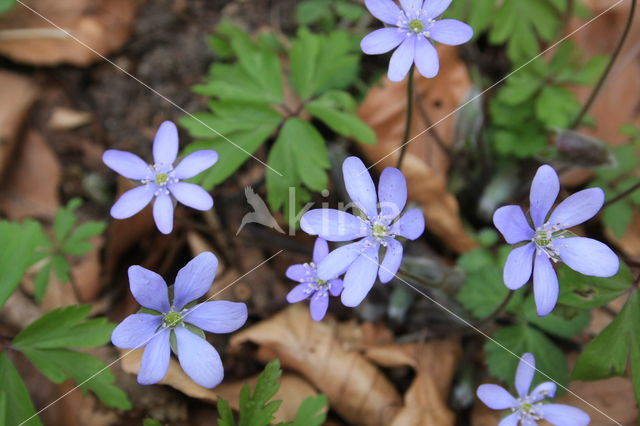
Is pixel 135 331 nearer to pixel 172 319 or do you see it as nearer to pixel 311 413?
pixel 172 319

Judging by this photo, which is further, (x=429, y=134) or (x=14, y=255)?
(x=429, y=134)

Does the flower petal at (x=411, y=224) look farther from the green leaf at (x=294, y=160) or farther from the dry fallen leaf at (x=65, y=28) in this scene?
the dry fallen leaf at (x=65, y=28)

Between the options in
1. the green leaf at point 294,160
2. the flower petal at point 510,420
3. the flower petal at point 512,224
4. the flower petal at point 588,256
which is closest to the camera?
the flower petal at point 512,224

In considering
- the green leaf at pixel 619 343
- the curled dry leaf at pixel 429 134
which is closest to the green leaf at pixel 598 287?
the green leaf at pixel 619 343

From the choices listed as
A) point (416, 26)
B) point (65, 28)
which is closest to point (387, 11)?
point (416, 26)

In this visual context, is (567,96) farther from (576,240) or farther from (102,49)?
(102,49)

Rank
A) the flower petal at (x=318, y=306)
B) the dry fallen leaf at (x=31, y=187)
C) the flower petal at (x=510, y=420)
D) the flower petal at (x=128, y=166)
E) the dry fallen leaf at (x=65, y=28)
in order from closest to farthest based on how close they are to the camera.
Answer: the flower petal at (x=510, y=420), the flower petal at (x=318, y=306), the flower petal at (x=128, y=166), the dry fallen leaf at (x=31, y=187), the dry fallen leaf at (x=65, y=28)
